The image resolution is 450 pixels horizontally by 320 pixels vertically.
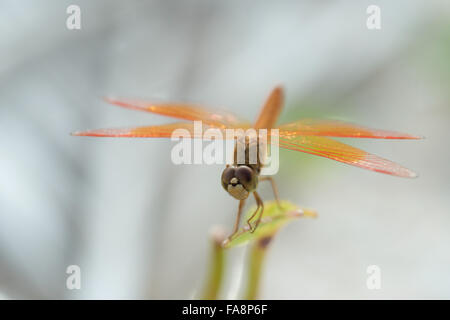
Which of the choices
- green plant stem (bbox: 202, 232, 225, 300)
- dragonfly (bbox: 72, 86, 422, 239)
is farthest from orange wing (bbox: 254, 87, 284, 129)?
green plant stem (bbox: 202, 232, 225, 300)

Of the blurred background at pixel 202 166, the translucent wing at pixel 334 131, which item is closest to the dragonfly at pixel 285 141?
the translucent wing at pixel 334 131

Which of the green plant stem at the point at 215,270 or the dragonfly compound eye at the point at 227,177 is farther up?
the dragonfly compound eye at the point at 227,177

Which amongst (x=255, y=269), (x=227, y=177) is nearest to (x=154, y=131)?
(x=227, y=177)

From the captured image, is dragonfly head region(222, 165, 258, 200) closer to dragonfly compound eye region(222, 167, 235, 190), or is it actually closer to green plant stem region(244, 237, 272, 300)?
dragonfly compound eye region(222, 167, 235, 190)

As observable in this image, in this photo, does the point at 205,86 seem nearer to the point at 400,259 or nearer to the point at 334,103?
the point at 334,103

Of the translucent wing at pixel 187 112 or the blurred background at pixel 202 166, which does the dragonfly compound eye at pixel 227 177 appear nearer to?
the translucent wing at pixel 187 112

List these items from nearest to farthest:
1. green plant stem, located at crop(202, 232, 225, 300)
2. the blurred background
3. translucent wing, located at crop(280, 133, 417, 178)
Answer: translucent wing, located at crop(280, 133, 417, 178), green plant stem, located at crop(202, 232, 225, 300), the blurred background
